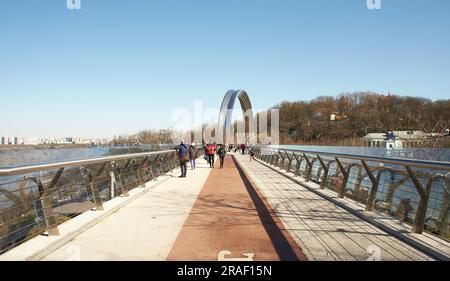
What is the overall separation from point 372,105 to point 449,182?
92.8 m

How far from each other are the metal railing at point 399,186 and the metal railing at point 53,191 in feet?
16.2

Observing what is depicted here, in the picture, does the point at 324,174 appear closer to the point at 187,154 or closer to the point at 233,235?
the point at 233,235

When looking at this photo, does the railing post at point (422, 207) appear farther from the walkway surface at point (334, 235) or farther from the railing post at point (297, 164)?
the railing post at point (297, 164)

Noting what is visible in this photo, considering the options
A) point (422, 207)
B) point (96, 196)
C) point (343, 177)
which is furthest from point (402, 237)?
point (96, 196)

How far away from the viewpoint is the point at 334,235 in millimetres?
5559

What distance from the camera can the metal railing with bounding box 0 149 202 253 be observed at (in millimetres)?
5221

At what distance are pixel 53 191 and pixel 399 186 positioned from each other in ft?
17.4

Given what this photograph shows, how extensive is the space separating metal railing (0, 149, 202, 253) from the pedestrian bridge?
20 mm

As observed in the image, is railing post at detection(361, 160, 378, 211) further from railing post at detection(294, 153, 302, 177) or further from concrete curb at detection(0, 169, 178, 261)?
railing post at detection(294, 153, 302, 177)

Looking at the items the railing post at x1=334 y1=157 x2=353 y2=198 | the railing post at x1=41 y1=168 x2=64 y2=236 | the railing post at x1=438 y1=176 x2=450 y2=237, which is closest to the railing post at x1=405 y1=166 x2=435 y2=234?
the railing post at x1=438 y1=176 x2=450 y2=237

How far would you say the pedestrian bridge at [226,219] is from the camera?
471 cm
